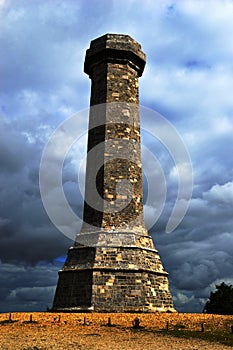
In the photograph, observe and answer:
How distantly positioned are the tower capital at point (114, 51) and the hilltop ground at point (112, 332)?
1491 centimetres

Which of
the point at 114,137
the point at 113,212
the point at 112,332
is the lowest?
the point at 112,332

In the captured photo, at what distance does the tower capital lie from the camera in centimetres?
2320

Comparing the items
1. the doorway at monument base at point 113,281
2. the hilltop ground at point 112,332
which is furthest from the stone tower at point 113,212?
the hilltop ground at point 112,332

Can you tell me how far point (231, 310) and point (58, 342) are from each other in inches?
721

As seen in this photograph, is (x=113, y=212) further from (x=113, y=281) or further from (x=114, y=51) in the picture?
(x=114, y=51)

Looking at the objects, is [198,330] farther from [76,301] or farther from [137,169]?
[137,169]

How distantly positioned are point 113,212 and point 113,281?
374cm

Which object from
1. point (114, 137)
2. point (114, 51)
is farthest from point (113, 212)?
point (114, 51)

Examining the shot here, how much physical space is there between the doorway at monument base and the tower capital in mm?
10935

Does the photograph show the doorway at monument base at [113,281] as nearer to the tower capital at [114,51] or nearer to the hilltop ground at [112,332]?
the hilltop ground at [112,332]

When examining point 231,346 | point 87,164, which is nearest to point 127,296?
point 231,346

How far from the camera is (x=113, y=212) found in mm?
20484

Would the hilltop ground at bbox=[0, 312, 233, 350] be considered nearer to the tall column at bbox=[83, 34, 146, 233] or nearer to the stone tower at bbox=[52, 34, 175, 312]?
the stone tower at bbox=[52, 34, 175, 312]

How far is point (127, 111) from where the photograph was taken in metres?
22.9
